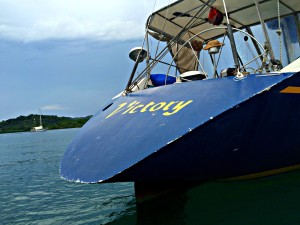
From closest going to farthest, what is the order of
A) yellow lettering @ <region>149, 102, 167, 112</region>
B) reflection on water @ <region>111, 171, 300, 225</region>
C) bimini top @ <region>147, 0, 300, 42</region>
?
reflection on water @ <region>111, 171, 300, 225</region> → yellow lettering @ <region>149, 102, 167, 112</region> → bimini top @ <region>147, 0, 300, 42</region>

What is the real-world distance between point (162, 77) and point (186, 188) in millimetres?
1973

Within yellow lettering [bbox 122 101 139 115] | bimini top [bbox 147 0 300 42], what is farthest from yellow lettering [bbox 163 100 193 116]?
bimini top [bbox 147 0 300 42]

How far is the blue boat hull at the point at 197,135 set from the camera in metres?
3.35

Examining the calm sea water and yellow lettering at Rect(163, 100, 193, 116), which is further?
the calm sea water

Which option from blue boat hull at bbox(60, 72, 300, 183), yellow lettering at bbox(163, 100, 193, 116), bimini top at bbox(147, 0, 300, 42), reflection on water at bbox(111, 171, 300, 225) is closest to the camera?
Result: blue boat hull at bbox(60, 72, 300, 183)

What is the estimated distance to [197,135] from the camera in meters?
3.34

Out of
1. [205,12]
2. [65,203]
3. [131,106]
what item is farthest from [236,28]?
[65,203]

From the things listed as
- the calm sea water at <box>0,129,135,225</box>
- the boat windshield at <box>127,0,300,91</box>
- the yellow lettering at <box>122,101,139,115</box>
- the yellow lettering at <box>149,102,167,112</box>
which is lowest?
the calm sea water at <box>0,129,135,225</box>

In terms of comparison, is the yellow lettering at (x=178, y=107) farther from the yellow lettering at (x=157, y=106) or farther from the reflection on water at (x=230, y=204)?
the reflection on water at (x=230, y=204)

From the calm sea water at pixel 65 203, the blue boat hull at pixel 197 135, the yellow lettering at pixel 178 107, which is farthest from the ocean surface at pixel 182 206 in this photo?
the yellow lettering at pixel 178 107

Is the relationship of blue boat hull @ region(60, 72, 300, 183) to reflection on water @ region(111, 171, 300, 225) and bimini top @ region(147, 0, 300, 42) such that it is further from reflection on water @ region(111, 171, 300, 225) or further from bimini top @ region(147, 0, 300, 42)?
bimini top @ region(147, 0, 300, 42)

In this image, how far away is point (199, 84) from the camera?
4051mm

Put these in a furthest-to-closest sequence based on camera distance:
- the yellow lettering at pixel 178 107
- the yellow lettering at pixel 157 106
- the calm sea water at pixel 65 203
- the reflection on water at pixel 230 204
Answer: the calm sea water at pixel 65 203 < the yellow lettering at pixel 157 106 < the reflection on water at pixel 230 204 < the yellow lettering at pixel 178 107

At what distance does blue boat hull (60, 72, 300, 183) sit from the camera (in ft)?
11.0
